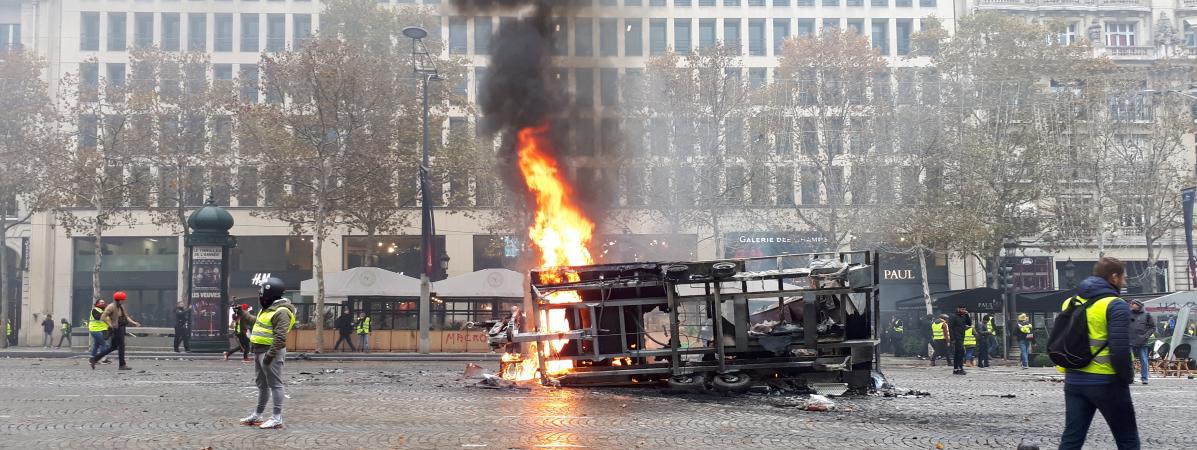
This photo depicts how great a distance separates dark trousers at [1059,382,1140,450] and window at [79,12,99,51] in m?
49.7

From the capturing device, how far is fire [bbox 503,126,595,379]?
15.9m

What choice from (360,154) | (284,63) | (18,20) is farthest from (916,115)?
(18,20)

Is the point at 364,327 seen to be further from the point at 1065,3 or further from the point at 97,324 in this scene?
the point at 1065,3

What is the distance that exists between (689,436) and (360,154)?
89.0 feet

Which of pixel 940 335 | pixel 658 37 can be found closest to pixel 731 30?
pixel 658 37

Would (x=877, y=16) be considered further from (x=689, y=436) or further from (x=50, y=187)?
(x=689, y=436)

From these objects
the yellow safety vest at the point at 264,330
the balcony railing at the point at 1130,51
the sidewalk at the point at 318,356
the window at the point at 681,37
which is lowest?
the sidewalk at the point at 318,356

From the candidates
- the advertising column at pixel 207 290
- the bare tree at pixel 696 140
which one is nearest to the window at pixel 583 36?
the advertising column at pixel 207 290

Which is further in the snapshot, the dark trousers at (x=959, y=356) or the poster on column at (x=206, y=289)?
the poster on column at (x=206, y=289)

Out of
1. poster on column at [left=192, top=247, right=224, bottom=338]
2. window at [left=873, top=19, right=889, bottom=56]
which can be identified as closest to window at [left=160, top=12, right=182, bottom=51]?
poster on column at [left=192, top=247, right=224, bottom=338]

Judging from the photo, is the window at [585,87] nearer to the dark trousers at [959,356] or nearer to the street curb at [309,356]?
the street curb at [309,356]

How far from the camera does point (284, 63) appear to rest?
117 feet

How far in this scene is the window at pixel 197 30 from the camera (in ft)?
152

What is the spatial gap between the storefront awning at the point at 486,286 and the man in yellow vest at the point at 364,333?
97.9 inches
